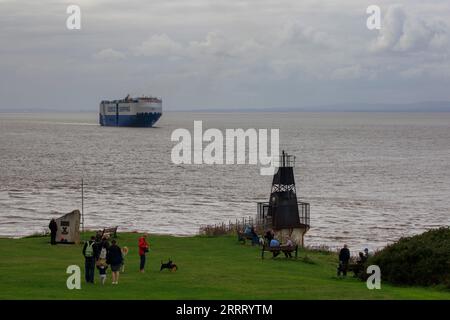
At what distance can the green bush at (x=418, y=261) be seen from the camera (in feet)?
74.7

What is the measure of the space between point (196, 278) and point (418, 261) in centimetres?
656

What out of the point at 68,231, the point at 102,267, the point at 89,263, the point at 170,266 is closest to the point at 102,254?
the point at 89,263

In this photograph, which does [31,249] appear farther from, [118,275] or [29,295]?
[29,295]

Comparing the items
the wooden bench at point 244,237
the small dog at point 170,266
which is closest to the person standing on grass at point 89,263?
the small dog at point 170,266

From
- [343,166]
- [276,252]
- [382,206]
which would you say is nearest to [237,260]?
[276,252]

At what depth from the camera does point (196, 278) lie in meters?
21.6

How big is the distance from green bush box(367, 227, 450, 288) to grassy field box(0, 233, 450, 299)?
79cm

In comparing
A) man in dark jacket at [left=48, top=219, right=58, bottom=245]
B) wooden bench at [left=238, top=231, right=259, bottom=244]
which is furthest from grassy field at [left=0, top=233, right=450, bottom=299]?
wooden bench at [left=238, top=231, right=259, bottom=244]

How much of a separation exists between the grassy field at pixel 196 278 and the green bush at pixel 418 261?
790 mm

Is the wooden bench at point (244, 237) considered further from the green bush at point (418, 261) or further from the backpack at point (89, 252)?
the backpack at point (89, 252)

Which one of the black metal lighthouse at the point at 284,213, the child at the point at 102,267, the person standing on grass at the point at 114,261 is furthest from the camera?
the black metal lighthouse at the point at 284,213

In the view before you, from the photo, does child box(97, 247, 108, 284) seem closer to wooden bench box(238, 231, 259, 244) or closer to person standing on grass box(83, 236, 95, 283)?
person standing on grass box(83, 236, 95, 283)

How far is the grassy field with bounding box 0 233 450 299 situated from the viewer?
740 inches

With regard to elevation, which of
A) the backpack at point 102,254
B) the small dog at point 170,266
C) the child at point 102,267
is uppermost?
the backpack at point 102,254
